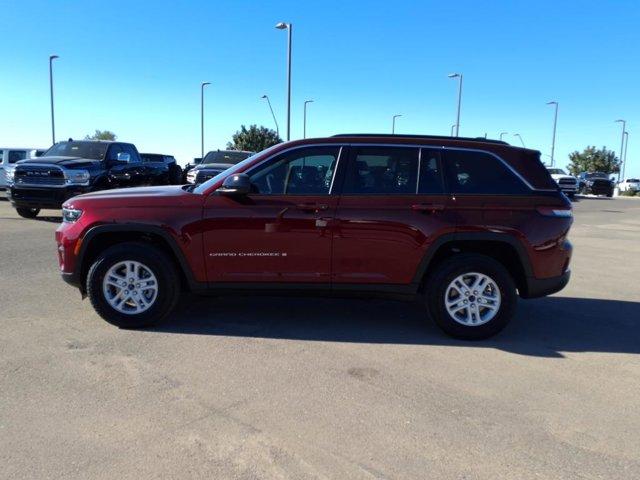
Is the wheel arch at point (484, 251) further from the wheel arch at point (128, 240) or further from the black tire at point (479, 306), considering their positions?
the wheel arch at point (128, 240)

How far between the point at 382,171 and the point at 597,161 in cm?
8418

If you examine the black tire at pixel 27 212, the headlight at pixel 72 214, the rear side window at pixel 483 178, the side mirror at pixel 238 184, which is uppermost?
the rear side window at pixel 483 178

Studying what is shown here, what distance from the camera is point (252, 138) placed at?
66.1 meters

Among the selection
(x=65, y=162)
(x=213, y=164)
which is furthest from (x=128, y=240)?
(x=213, y=164)

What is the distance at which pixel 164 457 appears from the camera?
2934 millimetres

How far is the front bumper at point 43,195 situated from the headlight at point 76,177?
0.11 meters

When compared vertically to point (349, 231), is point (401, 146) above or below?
above

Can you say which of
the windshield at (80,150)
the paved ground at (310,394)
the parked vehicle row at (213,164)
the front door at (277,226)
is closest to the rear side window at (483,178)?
the front door at (277,226)

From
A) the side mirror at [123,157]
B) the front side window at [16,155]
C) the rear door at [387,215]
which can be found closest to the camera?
the rear door at [387,215]

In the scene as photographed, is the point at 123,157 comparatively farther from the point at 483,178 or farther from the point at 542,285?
the point at 542,285

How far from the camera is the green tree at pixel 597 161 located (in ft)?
258

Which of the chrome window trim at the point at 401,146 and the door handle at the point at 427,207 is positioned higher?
the chrome window trim at the point at 401,146

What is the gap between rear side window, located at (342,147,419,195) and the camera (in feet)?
16.4

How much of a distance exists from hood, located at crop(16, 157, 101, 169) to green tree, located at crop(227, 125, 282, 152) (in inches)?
2057
